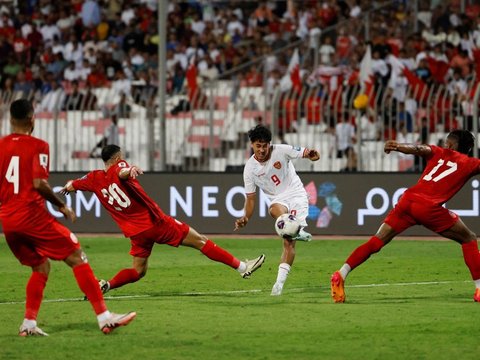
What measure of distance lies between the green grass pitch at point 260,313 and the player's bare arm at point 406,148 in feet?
4.98

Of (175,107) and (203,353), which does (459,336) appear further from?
(175,107)

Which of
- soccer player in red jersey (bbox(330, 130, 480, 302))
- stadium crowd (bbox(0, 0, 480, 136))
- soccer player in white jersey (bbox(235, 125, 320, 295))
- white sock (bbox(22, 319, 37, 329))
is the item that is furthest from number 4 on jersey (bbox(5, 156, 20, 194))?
stadium crowd (bbox(0, 0, 480, 136))

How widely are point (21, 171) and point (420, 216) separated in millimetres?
4408

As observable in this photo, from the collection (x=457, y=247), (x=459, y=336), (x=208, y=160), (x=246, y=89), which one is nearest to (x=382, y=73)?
(x=246, y=89)

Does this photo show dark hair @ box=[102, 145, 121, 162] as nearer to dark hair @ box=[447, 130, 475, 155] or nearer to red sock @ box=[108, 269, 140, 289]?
red sock @ box=[108, 269, 140, 289]

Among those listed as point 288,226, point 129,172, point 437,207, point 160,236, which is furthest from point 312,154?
point 129,172

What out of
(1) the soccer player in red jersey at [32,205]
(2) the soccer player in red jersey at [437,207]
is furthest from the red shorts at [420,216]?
(1) the soccer player in red jersey at [32,205]

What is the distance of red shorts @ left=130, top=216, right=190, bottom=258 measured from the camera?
1276 centimetres

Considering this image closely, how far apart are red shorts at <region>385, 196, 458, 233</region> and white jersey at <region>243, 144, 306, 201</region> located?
5.09 ft

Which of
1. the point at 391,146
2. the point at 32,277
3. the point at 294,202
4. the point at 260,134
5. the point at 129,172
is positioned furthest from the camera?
the point at 294,202

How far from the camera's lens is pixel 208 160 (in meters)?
23.2

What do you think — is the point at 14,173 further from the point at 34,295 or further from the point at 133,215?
the point at 133,215

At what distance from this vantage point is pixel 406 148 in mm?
11672

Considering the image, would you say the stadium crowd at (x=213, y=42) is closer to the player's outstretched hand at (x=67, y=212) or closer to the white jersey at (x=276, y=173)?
the white jersey at (x=276, y=173)
